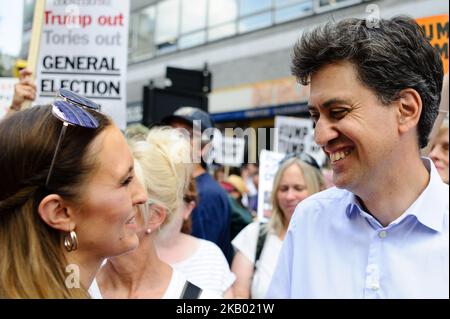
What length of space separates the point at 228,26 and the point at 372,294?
487 inches

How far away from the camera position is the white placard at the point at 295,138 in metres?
3.91

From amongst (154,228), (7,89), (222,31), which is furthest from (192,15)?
(154,228)

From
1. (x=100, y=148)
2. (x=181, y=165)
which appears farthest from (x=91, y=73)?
(x=100, y=148)

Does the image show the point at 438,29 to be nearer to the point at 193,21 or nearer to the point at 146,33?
the point at 193,21

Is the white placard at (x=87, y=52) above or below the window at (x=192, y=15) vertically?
below

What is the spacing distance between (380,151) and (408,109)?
14 centimetres

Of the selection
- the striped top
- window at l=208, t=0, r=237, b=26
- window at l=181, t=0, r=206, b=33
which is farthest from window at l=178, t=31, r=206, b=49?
the striped top

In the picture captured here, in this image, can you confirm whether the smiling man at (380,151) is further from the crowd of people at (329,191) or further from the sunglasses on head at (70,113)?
the sunglasses on head at (70,113)

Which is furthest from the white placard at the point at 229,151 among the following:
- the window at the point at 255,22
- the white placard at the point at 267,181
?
the window at the point at 255,22

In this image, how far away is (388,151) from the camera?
1.40 m

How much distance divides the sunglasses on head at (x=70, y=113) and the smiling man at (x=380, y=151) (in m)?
0.56

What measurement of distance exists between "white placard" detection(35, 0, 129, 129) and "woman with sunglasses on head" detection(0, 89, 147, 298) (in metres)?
1.77

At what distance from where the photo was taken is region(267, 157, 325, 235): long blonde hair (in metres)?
2.73

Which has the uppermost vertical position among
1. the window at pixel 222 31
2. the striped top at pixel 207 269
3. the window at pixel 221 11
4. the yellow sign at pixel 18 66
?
the window at pixel 221 11
